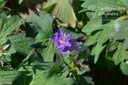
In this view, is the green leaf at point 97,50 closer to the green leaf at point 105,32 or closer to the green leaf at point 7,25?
the green leaf at point 105,32

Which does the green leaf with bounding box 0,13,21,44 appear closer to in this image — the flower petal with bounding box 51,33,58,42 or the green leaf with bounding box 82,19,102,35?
the flower petal with bounding box 51,33,58,42

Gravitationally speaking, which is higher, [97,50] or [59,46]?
[59,46]

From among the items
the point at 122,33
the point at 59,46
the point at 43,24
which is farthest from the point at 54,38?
the point at 122,33

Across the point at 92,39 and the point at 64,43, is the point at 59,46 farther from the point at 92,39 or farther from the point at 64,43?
the point at 92,39

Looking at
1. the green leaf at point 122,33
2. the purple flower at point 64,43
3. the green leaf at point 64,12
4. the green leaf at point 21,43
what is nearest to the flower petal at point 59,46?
the purple flower at point 64,43

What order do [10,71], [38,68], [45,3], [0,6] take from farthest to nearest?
[45,3] < [0,6] < [38,68] < [10,71]

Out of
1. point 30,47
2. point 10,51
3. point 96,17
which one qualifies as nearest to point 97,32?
point 96,17

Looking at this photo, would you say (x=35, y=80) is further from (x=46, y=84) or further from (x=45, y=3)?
(x=45, y=3)
